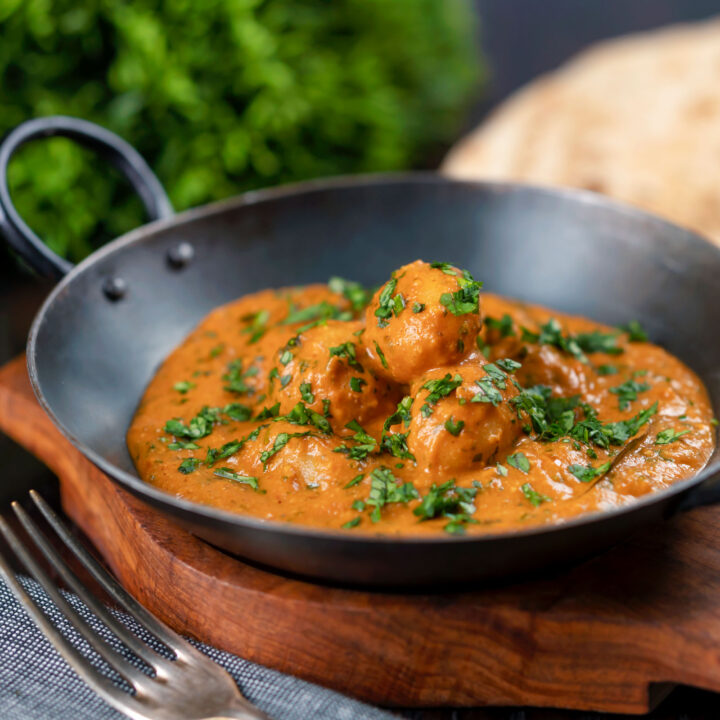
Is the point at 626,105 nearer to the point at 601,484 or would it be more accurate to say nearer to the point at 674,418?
the point at 674,418

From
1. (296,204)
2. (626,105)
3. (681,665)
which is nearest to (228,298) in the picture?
(296,204)

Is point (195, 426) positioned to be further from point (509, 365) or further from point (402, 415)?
point (509, 365)

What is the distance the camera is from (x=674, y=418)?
8.91 ft

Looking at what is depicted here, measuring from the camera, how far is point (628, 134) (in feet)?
18.2

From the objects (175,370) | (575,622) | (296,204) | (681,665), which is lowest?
(681,665)

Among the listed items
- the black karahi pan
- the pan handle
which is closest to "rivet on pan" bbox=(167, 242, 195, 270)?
the black karahi pan

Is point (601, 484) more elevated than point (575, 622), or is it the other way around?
point (601, 484)

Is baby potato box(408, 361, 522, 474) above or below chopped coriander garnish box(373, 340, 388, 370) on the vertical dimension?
below

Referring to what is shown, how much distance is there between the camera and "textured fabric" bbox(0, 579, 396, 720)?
221 centimetres

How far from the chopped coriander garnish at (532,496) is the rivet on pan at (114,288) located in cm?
Result: 176

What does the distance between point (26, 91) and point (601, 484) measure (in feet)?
12.7

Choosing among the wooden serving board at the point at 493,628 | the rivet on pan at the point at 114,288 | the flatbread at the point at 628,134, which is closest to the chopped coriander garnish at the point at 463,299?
the wooden serving board at the point at 493,628

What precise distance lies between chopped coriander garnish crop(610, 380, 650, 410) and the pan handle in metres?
1.95

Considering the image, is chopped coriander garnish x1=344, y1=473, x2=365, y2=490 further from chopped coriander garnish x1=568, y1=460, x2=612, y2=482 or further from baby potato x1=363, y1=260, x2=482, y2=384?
chopped coriander garnish x1=568, y1=460, x2=612, y2=482
